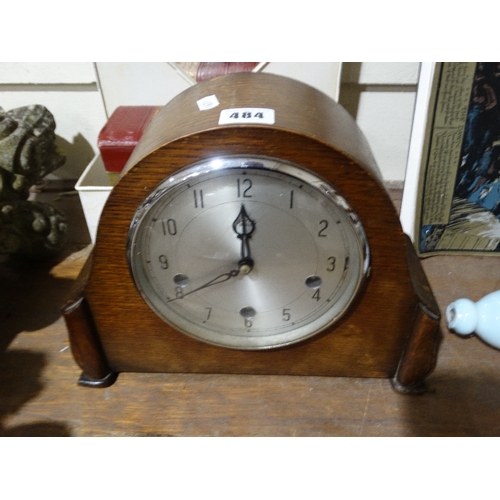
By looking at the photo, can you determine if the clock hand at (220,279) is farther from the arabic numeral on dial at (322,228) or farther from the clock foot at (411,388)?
the clock foot at (411,388)

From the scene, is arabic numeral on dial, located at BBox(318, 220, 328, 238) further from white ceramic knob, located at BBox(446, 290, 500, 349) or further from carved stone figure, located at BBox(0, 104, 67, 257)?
carved stone figure, located at BBox(0, 104, 67, 257)

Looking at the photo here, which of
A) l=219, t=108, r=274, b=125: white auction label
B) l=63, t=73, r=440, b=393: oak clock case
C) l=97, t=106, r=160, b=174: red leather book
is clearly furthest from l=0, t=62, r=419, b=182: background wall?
l=219, t=108, r=274, b=125: white auction label

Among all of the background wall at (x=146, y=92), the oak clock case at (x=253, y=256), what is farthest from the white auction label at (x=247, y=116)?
the background wall at (x=146, y=92)

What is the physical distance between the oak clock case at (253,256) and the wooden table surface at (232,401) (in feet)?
0.09

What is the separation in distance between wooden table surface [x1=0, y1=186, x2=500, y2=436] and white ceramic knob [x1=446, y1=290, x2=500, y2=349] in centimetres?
3

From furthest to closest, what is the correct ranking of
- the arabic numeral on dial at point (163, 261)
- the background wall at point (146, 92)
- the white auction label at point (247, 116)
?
the background wall at point (146, 92), the arabic numeral on dial at point (163, 261), the white auction label at point (247, 116)

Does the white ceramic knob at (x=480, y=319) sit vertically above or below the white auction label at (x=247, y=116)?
below

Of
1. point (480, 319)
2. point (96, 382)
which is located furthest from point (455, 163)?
point (96, 382)

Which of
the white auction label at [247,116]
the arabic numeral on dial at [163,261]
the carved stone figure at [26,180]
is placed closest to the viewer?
the white auction label at [247,116]

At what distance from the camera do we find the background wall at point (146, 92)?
1.20 meters

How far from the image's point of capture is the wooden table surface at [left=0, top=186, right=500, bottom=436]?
2.48 ft

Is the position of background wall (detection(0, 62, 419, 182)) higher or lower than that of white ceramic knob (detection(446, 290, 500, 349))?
higher

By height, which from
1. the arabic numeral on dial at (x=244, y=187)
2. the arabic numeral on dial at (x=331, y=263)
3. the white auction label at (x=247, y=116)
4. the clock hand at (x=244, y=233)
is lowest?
the arabic numeral on dial at (x=331, y=263)

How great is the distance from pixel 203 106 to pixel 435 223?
62 centimetres
